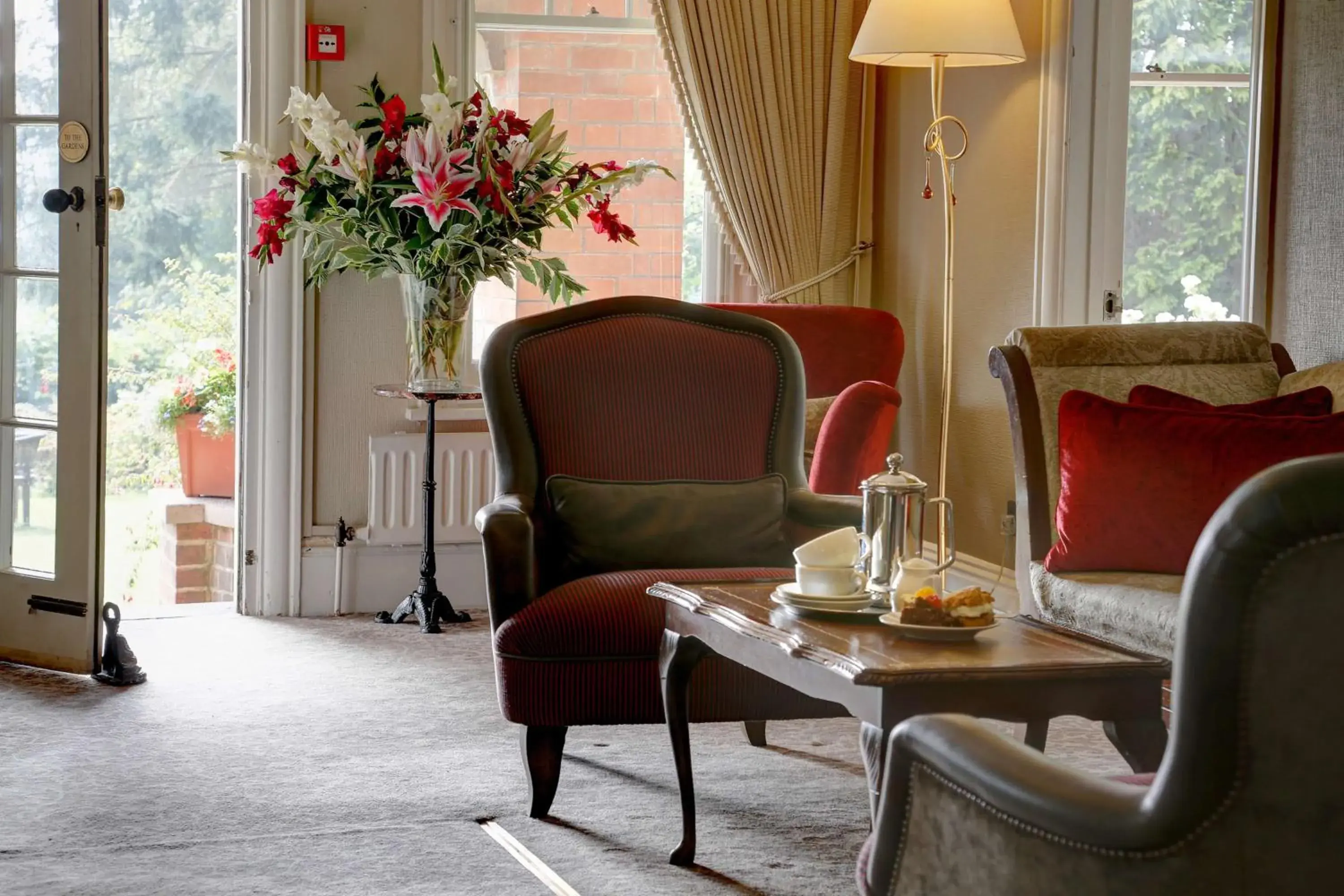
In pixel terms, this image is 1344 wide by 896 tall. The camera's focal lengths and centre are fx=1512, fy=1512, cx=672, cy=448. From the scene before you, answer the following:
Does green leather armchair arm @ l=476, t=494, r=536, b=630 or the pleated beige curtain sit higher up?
the pleated beige curtain

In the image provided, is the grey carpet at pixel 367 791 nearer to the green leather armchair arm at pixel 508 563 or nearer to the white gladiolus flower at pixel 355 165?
the green leather armchair arm at pixel 508 563

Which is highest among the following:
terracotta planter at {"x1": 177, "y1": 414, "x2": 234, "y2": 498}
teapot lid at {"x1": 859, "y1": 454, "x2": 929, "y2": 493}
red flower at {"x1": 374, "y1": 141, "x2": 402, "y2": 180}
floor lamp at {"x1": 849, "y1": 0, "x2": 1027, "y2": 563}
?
floor lamp at {"x1": 849, "y1": 0, "x2": 1027, "y2": 563}

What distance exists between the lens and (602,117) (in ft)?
16.2

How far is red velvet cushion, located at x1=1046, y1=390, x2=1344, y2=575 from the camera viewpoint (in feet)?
9.34

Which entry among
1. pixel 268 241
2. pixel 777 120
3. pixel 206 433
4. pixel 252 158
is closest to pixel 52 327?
pixel 268 241

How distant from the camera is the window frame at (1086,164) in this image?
3.95 m

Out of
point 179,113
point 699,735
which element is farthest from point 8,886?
point 179,113

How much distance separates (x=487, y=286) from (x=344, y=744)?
2.01 m

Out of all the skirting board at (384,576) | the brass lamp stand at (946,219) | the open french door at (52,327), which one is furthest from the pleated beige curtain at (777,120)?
the open french door at (52,327)

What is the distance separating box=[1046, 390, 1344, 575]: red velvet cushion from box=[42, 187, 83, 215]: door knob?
2.43 m

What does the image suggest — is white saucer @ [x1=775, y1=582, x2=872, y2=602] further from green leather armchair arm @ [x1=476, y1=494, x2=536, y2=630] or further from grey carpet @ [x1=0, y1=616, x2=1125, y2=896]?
green leather armchair arm @ [x1=476, y1=494, x2=536, y2=630]

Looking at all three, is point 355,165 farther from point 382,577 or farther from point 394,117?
point 382,577

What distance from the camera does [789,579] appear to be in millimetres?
2697

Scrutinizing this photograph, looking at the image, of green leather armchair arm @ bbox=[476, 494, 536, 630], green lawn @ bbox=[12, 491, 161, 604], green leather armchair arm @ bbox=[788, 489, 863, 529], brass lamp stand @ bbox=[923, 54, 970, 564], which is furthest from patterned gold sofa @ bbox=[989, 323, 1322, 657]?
green lawn @ bbox=[12, 491, 161, 604]
